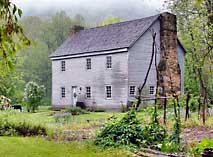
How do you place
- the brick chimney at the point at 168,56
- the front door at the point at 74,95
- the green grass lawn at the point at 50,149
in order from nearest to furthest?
the green grass lawn at the point at 50,149, the brick chimney at the point at 168,56, the front door at the point at 74,95

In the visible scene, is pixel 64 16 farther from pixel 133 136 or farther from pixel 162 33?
pixel 133 136

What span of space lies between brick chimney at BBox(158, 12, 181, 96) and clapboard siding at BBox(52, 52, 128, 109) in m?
3.74

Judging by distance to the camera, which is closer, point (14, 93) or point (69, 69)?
point (69, 69)

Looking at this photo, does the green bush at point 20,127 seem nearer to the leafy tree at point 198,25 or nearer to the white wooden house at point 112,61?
the leafy tree at point 198,25

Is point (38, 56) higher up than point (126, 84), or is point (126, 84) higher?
point (38, 56)

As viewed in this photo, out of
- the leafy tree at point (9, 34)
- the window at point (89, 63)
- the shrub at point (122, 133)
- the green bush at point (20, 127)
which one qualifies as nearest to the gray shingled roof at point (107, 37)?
the window at point (89, 63)

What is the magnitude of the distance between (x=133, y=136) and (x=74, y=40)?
2780cm

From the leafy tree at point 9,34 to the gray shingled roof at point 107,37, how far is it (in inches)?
1008

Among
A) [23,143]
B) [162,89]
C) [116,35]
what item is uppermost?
[116,35]

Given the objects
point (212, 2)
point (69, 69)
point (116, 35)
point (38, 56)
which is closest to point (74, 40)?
point (69, 69)

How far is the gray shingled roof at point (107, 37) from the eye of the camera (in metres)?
30.8

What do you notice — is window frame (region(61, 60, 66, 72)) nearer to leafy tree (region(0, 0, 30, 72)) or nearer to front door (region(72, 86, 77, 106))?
front door (region(72, 86, 77, 106))

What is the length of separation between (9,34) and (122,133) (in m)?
7.15

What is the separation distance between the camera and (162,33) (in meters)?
32.4
